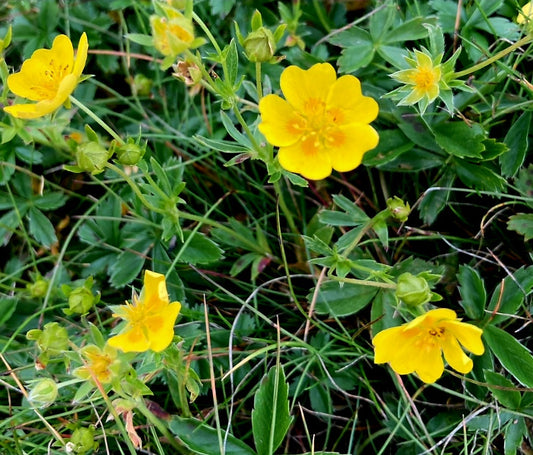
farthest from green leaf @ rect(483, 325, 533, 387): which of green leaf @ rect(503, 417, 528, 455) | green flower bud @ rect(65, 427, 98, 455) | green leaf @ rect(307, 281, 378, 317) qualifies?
green flower bud @ rect(65, 427, 98, 455)

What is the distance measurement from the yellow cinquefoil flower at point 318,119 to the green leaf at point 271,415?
581mm

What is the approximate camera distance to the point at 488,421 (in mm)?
1915

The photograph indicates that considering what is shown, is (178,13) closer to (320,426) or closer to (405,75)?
(405,75)

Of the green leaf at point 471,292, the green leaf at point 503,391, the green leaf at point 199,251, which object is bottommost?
the green leaf at point 503,391

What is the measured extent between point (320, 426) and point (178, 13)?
54.4 inches

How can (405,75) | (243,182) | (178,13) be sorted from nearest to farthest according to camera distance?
(178,13)
(405,75)
(243,182)

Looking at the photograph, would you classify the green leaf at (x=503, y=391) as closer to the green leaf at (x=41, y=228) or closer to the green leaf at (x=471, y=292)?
the green leaf at (x=471, y=292)

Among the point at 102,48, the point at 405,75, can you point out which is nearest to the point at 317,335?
the point at 405,75

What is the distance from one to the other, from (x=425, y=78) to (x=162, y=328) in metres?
0.98

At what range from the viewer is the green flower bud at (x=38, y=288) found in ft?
7.41

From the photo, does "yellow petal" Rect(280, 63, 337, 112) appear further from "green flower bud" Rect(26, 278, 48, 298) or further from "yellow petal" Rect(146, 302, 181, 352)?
"green flower bud" Rect(26, 278, 48, 298)

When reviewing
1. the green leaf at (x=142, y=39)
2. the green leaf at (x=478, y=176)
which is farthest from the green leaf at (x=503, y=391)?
the green leaf at (x=142, y=39)

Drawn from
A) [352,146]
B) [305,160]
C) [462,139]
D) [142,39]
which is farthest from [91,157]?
[462,139]

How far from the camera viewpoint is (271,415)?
1.84 meters
